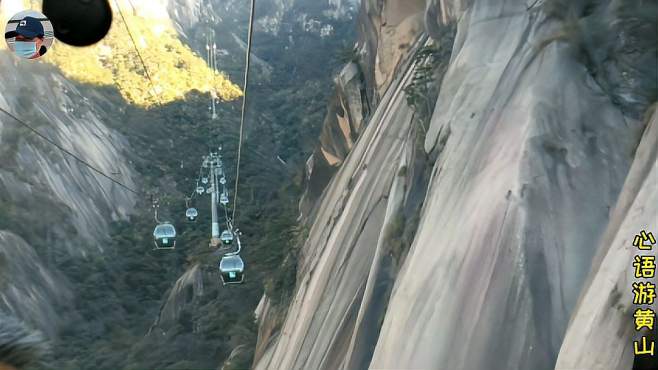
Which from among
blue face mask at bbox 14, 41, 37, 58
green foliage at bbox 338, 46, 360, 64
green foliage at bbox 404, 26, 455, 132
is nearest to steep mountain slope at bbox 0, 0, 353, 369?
green foliage at bbox 338, 46, 360, 64

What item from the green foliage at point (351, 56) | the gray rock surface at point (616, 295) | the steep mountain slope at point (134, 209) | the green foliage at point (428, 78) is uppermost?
the green foliage at point (351, 56)

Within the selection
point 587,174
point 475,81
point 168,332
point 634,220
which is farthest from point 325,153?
point 634,220

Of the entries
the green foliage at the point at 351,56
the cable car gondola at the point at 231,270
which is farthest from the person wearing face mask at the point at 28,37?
the green foliage at the point at 351,56

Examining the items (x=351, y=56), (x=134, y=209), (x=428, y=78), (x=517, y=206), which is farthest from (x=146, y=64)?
(x=517, y=206)

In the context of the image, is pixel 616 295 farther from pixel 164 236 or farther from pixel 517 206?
pixel 164 236

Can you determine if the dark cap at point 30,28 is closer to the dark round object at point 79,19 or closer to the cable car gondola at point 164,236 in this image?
the dark round object at point 79,19
